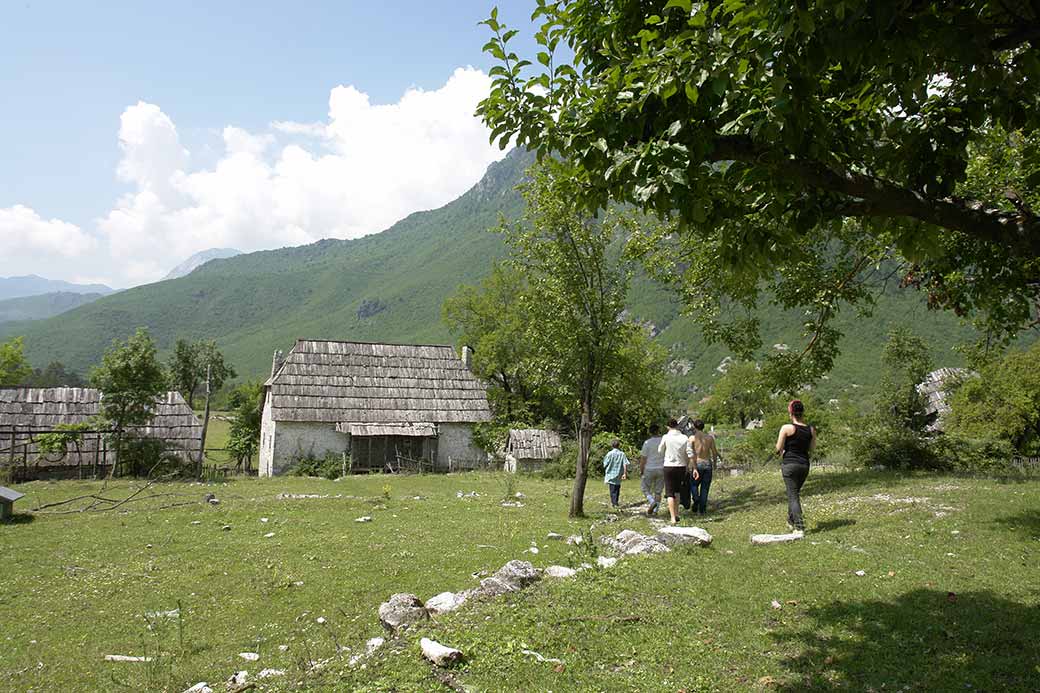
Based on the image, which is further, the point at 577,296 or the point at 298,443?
the point at 298,443

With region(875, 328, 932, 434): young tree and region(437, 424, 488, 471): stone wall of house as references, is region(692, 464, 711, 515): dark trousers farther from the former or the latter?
region(437, 424, 488, 471): stone wall of house

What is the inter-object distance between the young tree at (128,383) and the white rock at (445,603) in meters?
23.5

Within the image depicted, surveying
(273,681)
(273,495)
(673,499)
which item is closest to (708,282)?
(673,499)

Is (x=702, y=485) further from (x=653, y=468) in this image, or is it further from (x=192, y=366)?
(x=192, y=366)

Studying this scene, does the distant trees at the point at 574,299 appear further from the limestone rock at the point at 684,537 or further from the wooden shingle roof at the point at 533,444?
the wooden shingle roof at the point at 533,444

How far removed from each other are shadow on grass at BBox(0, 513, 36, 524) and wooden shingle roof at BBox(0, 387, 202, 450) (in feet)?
42.9

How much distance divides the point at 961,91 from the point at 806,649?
15.7ft

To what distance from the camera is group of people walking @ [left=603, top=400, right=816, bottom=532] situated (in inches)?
394

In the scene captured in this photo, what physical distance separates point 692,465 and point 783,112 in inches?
391

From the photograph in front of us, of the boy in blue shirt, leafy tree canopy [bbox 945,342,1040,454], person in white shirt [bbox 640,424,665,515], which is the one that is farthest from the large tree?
leafy tree canopy [bbox 945,342,1040,454]

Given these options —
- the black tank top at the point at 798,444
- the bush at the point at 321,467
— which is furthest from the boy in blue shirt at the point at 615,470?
the bush at the point at 321,467

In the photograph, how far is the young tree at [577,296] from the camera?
15.0 m

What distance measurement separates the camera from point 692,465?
43.3 feet

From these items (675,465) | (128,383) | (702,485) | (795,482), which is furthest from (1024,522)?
(128,383)
